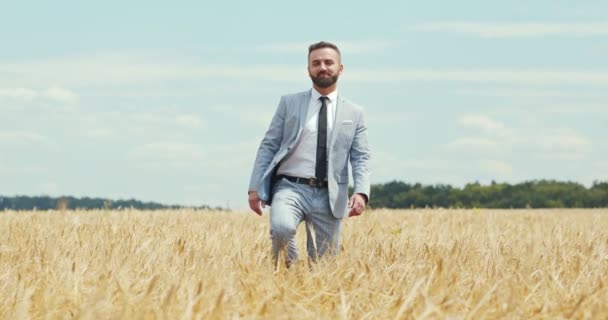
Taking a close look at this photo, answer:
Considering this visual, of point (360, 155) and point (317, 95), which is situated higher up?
point (317, 95)

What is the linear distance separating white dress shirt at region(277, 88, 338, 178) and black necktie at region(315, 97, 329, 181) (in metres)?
0.03

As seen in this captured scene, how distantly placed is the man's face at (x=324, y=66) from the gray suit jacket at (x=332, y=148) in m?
0.21

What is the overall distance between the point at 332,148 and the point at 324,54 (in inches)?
28.4

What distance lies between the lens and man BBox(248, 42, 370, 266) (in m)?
6.67

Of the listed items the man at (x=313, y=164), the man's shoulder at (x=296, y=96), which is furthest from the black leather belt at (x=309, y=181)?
the man's shoulder at (x=296, y=96)

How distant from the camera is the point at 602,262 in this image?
6715 millimetres

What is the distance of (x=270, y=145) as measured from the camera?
22.7 ft

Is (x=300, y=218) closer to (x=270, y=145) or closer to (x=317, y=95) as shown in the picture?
(x=270, y=145)

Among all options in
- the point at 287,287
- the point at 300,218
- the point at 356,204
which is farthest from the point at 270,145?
the point at 287,287

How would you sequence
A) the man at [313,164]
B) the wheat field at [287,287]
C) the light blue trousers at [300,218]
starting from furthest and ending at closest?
the man at [313,164] → the light blue trousers at [300,218] → the wheat field at [287,287]

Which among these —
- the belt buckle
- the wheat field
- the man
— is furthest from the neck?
the wheat field

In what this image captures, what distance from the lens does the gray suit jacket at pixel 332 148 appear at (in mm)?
6730

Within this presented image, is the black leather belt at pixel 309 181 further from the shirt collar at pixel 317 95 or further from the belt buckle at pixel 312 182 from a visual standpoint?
the shirt collar at pixel 317 95

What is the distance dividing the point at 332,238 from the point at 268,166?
0.76m
